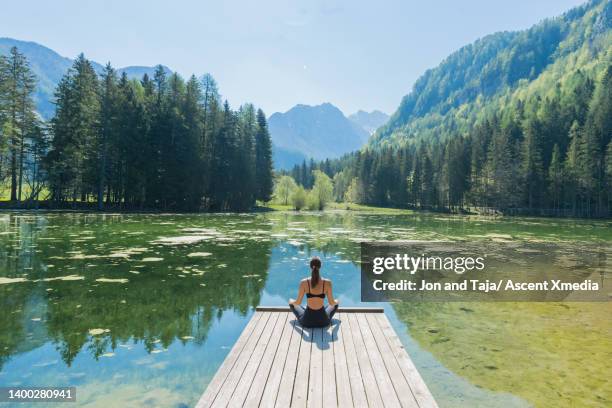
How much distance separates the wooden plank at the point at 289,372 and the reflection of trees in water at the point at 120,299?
3126 millimetres

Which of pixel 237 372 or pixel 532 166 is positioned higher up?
pixel 532 166

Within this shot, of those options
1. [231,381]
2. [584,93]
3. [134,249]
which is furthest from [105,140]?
[584,93]

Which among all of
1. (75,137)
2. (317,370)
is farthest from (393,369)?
(75,137)

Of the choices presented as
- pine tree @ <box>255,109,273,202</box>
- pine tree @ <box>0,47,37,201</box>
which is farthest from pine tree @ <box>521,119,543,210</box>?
pine tree @ <box>0,47,37,201</box>

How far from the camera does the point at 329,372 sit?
6254 mm

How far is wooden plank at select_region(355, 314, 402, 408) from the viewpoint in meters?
5.34

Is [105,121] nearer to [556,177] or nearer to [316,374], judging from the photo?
[316,374]

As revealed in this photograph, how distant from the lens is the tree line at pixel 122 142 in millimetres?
59000

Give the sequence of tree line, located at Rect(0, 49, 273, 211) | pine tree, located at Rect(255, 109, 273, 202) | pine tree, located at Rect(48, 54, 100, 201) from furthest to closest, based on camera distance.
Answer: pine tree, located at Rect(255, 109, 273, 202)
pine tree, located at Rect(48, 54, 100, 201)
tree line, located at Rect(0, 49, 273, 211)

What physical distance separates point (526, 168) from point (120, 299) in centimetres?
10523

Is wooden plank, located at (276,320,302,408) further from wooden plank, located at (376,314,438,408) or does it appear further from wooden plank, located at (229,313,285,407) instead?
wooden plank, located at (376,314,438,408)

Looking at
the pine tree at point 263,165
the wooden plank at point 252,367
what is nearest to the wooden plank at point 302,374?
the wooden plank at point 252,367

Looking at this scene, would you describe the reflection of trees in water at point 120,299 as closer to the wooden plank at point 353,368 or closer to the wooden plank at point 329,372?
the wooden plank at point 329,372

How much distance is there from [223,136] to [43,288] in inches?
2665
